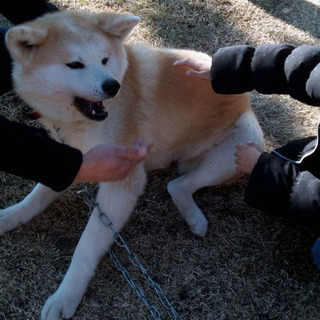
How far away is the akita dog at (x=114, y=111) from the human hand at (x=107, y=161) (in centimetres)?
32

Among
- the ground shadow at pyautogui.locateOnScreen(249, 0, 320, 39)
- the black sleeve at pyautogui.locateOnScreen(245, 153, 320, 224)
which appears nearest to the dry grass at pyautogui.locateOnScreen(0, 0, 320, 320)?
the black sleeve at pyautogui.locateOnScreen(245, 153, 320, 224)

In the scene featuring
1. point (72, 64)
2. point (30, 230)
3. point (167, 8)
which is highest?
point (72, 64)

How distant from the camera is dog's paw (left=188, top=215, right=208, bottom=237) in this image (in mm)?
2357

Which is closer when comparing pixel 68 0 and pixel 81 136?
pixel 81 136

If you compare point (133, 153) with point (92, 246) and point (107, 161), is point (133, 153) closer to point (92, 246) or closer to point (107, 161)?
point (107, 161)

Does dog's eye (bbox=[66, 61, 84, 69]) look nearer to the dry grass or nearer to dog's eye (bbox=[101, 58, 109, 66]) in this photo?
dog's eye (bbox=[101, 58, 109, 66])

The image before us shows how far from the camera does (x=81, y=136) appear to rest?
7.23ft

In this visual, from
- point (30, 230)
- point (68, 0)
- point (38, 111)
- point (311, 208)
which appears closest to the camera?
point (311, 208)

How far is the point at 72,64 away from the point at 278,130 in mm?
1666

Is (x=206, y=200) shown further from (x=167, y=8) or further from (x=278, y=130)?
(x=167, y=8)

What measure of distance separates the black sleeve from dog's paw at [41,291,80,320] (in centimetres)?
100

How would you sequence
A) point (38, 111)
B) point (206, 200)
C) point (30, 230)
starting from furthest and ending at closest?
point (206, 200) < point (30, 230) < point (38, 111)

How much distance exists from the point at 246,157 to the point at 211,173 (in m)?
0.32

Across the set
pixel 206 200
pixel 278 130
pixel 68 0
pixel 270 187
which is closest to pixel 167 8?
pixel 68 0
